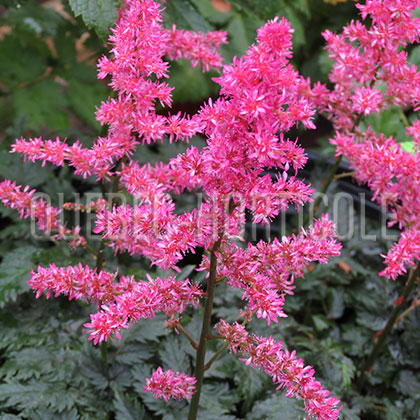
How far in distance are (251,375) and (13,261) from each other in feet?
2.60

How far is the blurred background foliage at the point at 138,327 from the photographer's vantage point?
4.17 feet

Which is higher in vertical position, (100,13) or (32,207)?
(100,13)

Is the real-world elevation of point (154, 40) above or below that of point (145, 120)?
above

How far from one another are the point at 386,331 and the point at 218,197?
0.81 metres

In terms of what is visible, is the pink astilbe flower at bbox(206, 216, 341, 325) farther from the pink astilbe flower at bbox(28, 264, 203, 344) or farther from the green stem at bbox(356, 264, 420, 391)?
the green stem at bbox(356, 264, 420, 391)

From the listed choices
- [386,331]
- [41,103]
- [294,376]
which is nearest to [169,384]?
[294,376]

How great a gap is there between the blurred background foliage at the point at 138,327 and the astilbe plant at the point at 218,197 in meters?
0.27

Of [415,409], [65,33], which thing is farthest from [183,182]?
[65,33]

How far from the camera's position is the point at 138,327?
1438 mm

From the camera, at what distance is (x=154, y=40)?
90 centimetres

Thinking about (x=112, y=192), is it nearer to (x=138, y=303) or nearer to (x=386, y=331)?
(x=138, y=303)

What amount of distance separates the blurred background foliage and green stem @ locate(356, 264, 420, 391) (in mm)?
42

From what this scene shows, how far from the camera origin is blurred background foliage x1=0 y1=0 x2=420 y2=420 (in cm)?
127

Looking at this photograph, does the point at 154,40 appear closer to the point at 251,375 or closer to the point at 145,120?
the point at 145,120
